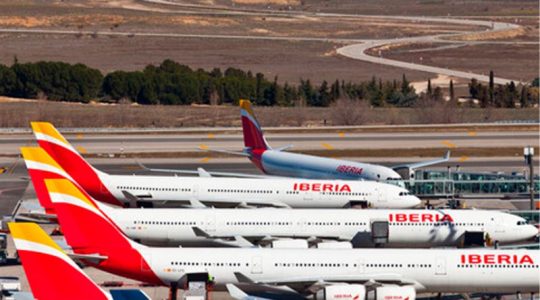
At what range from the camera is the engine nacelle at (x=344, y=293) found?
5069 cm

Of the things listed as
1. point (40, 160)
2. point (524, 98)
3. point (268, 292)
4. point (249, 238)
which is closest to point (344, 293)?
point (268, 292)

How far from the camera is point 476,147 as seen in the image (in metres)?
109

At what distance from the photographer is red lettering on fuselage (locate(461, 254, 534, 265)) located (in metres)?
53.0

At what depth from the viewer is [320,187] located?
7338 cm

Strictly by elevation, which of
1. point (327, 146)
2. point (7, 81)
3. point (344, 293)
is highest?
point (7, 81)

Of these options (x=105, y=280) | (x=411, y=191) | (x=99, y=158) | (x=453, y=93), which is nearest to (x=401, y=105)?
(x=453, y=93)

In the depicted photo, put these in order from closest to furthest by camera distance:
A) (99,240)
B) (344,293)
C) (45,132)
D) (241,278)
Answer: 1. (99,240)
2. (344,293)
3. (241,278)
4. (45,132)

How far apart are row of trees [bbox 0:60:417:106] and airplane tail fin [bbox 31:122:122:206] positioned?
70309mm

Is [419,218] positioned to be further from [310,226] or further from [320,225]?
[310,226]

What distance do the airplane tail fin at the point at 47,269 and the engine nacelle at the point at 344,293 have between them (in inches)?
453

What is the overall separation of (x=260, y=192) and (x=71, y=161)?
1148 cm

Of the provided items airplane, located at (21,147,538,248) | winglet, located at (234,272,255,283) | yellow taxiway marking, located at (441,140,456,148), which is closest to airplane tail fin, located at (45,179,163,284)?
winglet, located at (234,272,255,283)

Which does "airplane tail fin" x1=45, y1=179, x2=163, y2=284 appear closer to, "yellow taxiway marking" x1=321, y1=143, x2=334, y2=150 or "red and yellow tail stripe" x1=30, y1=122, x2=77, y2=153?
"red and yellow tail stripe" x1=30, y1=122, x2=77, y2=153

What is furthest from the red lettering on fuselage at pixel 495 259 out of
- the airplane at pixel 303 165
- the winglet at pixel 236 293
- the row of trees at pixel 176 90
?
the row of trees at pixel 176 90
